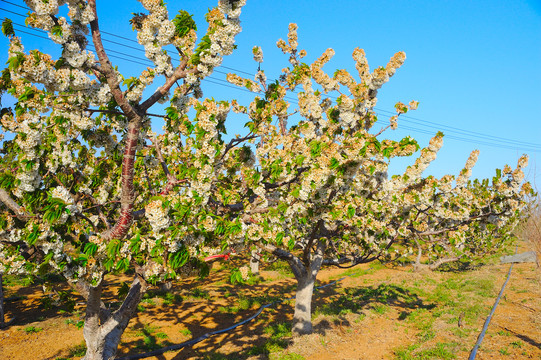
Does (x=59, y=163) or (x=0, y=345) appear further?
(x=0, y=345)

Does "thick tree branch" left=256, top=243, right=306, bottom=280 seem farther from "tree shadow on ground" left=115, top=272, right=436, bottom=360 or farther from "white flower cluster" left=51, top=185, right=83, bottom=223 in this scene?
"white flower cluster" left=51, top=185, right=83, bottom=223

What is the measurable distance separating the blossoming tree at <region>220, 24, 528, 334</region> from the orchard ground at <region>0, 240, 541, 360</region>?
1812 mm

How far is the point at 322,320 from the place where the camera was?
11648 mm

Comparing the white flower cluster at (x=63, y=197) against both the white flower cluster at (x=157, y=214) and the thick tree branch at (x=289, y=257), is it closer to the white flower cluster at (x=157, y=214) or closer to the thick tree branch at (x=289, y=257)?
the white flower cluster at (x=157, y=214)

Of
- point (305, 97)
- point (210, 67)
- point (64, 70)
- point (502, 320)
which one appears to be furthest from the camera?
point (502, 320)

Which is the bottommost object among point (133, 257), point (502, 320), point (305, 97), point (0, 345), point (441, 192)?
point (502, 320)

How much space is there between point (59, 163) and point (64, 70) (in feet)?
4.70

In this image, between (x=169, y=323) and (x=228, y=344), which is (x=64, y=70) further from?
(x=169, y=323)

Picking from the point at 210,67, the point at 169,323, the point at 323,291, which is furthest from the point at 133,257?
the point at 323,291

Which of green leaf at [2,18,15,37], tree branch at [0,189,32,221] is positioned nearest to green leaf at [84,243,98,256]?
tree branch at [0,189,32,221]

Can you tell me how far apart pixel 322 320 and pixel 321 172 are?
27.3ft

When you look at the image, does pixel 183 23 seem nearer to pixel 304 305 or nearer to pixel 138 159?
pixel 138 159

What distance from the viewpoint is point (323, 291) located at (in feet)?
53.4

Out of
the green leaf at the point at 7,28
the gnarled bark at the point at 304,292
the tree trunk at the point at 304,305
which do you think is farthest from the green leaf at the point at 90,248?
the tree trunk at the point at 304,305
